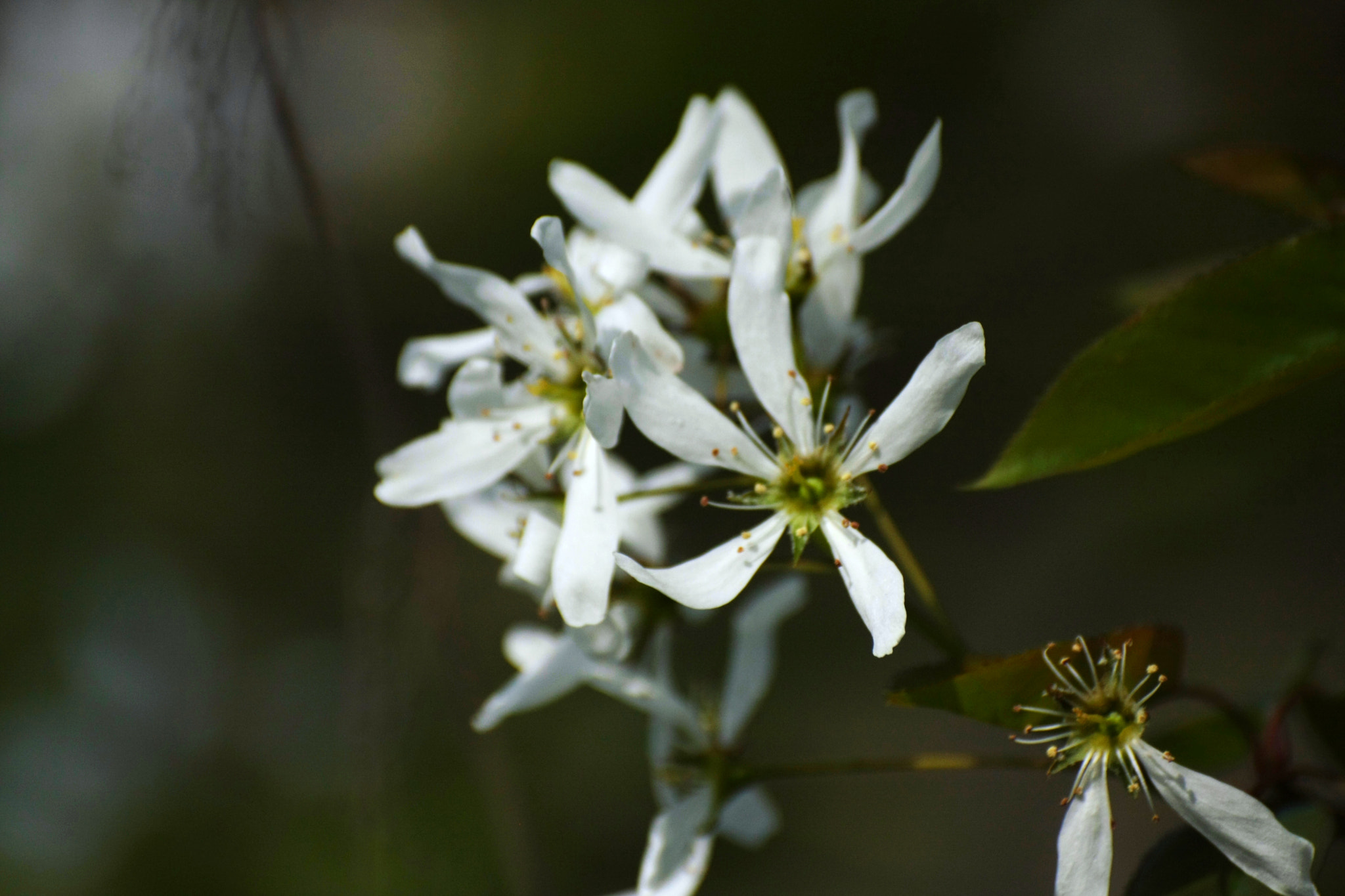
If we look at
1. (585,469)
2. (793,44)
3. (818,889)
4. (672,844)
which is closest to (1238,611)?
(818,889)

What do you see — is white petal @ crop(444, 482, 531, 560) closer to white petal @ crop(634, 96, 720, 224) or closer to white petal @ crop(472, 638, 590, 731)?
white petal @ crop(472, 638, 590, 731)

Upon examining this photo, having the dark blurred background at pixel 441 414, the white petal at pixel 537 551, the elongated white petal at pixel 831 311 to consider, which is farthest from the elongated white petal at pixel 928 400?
the dark blurred background at pixel 441 414

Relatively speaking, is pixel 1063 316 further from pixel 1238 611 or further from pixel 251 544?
pixel 251 544

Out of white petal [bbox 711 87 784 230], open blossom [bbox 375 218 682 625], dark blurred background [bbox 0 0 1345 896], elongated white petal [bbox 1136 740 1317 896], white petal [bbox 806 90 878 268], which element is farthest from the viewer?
dark blurred background [bbox 0 0 1345 896]

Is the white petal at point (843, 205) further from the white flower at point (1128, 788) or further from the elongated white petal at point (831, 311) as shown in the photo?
the white flower at point (1128, 788)

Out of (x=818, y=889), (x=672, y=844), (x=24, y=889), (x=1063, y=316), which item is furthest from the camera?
(x=818, y=889)

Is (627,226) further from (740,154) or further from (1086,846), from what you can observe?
(1086,846)

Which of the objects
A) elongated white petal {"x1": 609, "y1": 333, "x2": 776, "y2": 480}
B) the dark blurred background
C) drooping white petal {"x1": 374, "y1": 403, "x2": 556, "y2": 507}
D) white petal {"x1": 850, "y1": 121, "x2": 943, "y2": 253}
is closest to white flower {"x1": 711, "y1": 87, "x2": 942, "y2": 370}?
white petal {"x1": 850, "y1": 121, "x2": 943, "y2": 253}

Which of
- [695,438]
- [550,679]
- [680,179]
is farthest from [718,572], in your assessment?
[680,179]
